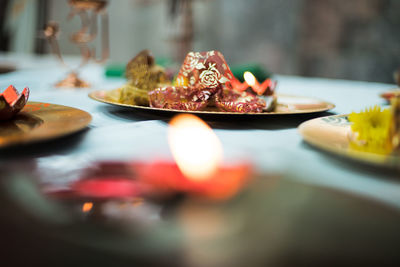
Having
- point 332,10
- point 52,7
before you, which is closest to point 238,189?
point 332,10

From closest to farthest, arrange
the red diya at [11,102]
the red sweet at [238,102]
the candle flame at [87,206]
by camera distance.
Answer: the candle flame at [87,206], the red diya at [11,102], the red sweet at [238,102]

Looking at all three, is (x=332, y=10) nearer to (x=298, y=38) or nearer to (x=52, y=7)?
(x=298, y=38)

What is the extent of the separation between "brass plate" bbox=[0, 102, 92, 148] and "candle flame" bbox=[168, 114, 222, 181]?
0.11m

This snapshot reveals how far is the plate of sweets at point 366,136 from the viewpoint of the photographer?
0.30 metres

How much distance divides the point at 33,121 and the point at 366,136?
0.37 metres

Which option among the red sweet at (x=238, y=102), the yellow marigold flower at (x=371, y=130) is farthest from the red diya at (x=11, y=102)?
the yellow marigold flower at (x=371, y=130)

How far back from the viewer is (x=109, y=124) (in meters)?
0.52

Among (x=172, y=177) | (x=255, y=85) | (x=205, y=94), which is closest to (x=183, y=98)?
(x=205, y=94)

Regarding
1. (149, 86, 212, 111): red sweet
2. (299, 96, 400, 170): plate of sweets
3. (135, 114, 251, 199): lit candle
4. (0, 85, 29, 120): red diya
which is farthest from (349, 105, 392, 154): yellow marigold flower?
(0, 85, 29, 120): red diya

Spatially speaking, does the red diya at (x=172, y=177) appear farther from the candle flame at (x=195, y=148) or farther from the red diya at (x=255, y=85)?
the red diya at (x=255, y=85)

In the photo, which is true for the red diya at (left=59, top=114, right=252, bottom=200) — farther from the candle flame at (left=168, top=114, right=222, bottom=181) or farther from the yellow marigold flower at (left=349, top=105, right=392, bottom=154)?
the yellow marigold flower at (left=349, top=105, right=392, bottom=154)

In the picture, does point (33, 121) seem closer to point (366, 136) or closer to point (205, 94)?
point (205, 94)

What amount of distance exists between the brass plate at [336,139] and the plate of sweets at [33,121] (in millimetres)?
245

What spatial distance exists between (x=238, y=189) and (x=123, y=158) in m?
0.12
